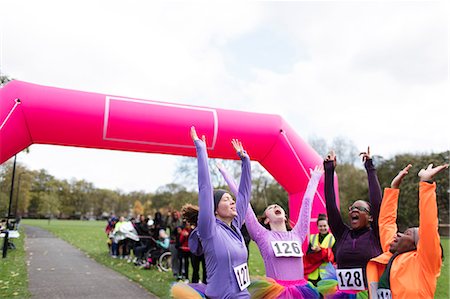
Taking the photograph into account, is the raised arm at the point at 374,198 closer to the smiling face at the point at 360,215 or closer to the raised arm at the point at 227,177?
the smiling face at the point at 360,215

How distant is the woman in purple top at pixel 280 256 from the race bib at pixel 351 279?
0.89ft

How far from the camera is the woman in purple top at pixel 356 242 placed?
361cm

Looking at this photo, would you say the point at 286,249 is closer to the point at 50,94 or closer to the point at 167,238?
the point at 50,94

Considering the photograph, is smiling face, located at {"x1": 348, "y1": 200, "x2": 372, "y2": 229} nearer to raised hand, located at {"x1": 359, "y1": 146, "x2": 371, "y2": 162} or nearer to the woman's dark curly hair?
raised hand, located at {"x1": 359, "y1": 146, "x2": 371, "y2": 162}

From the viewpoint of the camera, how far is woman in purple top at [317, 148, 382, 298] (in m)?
3.61

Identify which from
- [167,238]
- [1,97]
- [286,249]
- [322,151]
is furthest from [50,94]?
[322,151]

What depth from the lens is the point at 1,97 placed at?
4832mm

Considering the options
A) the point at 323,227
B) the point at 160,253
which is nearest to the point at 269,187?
the point at 160,253

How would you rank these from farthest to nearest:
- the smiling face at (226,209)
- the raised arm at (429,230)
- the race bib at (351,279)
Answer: the race bib at (351,279) → the smiling face at (226,209) → the raised arm at (429,230)

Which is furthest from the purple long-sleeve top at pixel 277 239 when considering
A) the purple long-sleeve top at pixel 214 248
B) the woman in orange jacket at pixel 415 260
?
the purple long-sleeve top at pixel 214 248

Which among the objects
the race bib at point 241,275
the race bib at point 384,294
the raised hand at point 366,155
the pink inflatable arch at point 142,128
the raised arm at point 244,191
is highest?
the pink inflatable arch at point 142,128

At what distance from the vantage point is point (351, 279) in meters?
3.63

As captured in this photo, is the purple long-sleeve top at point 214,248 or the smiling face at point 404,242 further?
the smiling face at point 404,242

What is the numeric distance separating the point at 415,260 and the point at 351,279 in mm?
886
